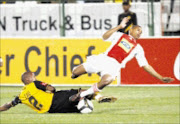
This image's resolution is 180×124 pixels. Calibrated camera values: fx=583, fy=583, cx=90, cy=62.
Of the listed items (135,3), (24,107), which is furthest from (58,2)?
(24,107)

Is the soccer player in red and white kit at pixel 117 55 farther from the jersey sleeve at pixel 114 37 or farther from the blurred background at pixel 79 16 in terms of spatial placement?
the blurred background at pixel 79 16

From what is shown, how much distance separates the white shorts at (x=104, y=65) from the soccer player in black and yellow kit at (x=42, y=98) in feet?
1.96

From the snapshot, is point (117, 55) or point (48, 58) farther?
point (48, 58)

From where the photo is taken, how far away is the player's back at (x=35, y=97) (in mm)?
9531

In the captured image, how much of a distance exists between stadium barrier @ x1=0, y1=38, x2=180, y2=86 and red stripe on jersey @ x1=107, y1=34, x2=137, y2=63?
16.6 ft

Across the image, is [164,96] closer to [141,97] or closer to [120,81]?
[141,97]

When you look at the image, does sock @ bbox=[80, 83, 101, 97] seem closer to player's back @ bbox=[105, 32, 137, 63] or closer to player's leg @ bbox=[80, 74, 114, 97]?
player's leg @ bbox=[80, 74, 114, 97]

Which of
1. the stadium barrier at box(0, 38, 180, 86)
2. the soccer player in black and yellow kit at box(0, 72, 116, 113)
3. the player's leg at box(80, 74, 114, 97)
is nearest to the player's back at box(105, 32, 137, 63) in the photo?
the player's leg at box(80, 74, 114, 97)

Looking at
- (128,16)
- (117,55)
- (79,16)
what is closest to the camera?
(117,55)

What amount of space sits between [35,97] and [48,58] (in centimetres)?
592

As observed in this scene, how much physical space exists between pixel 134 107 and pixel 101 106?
2.19ft

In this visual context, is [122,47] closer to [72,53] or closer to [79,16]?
[72,53]

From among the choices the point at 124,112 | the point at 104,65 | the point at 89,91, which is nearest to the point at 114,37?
the point at 104,65

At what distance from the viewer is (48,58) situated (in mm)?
15398
